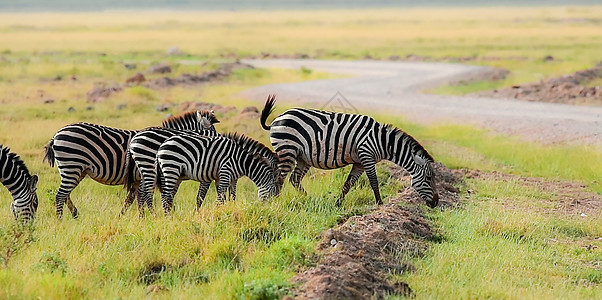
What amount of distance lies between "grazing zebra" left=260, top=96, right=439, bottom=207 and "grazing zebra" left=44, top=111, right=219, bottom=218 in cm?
220

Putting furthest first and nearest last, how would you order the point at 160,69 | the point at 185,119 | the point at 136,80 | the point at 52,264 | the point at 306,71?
1. the point at 306,71
2. the point at 160,69
3. the point at 136,80
4. the point at 185,119
5. the point at 52,264

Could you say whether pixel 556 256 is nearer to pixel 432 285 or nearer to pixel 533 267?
pixel 533 267

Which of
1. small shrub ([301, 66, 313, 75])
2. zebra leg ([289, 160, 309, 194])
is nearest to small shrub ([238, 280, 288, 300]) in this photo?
zebra leg ([289, 160, 309, 194])

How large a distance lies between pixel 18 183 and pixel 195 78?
2354 centimetres

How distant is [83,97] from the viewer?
27.6 metres

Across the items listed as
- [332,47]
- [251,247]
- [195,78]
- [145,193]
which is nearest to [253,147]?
[145,193]

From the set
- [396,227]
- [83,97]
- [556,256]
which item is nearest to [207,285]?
[396,227]

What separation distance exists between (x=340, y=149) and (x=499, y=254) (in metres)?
3.38

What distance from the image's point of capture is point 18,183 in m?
10.4

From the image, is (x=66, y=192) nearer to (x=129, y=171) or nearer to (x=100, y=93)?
(x=129, y=171)

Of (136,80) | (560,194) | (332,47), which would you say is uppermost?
(560,194)

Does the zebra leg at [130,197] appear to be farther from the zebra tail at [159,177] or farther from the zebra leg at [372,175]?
Result: the zebra leg at [372,175]

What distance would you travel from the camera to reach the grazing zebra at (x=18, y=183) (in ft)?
34.1

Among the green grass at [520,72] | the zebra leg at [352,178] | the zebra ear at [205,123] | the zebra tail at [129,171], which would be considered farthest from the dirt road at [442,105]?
the zebra tail at [129,171]
